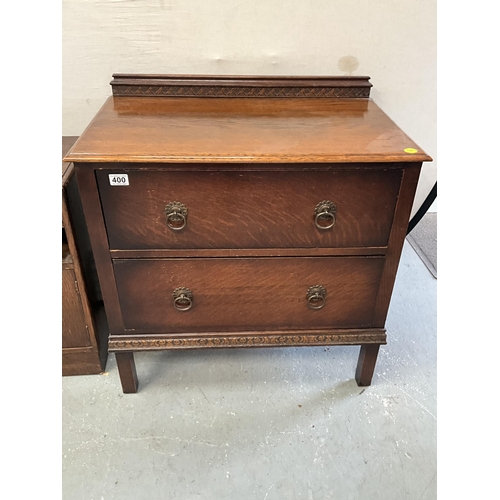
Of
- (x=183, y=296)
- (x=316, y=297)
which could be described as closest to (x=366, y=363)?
(x=316, y=297)

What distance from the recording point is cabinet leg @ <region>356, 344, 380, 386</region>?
1352 mm

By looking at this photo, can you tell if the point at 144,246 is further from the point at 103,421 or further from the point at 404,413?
the point at 404,413

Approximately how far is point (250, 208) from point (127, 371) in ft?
2.23

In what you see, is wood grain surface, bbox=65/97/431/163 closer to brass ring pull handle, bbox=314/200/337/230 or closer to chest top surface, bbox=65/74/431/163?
chest top surface, bbox=65/74/431/163

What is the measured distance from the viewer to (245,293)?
47.0 inches

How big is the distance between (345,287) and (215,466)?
0.62m

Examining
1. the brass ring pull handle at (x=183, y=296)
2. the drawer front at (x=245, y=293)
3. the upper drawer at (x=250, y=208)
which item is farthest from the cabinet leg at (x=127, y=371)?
the upper drawer at (x=250, y=208)

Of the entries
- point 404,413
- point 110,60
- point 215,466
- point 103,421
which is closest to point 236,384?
point 215,466

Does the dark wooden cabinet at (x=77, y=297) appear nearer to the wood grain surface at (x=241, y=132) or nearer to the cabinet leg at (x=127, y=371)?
the cabinet leg at (x=127, y=371)

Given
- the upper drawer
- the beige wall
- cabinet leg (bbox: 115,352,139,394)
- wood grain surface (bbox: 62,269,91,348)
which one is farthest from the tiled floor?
the beige wall

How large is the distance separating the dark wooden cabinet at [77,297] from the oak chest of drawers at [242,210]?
152 mm

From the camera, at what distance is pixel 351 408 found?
1.37m

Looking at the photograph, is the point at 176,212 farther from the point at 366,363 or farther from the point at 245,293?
the point at 366,363

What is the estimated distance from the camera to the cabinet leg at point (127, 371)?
1.32 meters
